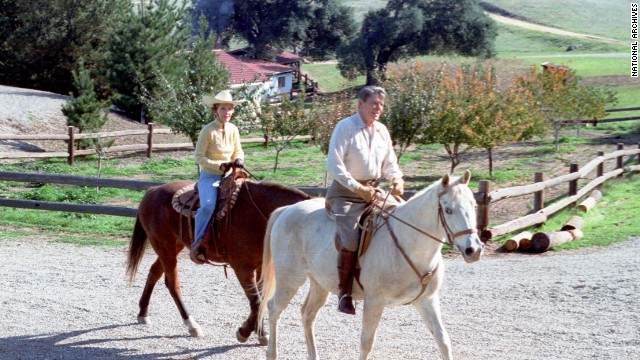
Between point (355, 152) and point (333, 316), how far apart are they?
2.68 meters

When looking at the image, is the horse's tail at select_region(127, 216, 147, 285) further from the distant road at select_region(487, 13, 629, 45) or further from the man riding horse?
the distant road at select_region(487, 13, 629, 45)

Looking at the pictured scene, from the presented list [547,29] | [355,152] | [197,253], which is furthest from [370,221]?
[547,29]

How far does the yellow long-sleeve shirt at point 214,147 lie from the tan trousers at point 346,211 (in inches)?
74.5

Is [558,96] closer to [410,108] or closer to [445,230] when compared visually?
[410,108]

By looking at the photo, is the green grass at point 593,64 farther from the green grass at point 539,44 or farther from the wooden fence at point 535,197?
the wooden fence at point 535,197

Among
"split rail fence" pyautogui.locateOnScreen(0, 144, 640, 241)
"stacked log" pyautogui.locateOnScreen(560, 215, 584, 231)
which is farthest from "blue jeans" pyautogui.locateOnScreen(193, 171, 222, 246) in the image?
"stacked log" pyautogui.locateOnScreen(560, 215, 584, 231)


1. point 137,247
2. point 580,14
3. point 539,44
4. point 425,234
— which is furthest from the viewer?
point 580,14

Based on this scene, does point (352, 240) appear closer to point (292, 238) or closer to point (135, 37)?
point (292, 238)

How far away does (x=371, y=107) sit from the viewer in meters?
6.13

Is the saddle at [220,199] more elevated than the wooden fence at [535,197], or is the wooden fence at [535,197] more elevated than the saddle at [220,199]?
the saddle at [220,199]

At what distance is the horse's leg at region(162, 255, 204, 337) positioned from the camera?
7719mm

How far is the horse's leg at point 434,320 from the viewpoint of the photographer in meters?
5.77

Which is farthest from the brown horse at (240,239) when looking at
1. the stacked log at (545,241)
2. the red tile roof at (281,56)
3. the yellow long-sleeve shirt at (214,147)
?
the red tile roof at (281,56)

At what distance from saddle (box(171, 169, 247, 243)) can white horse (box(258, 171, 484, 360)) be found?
82cm
